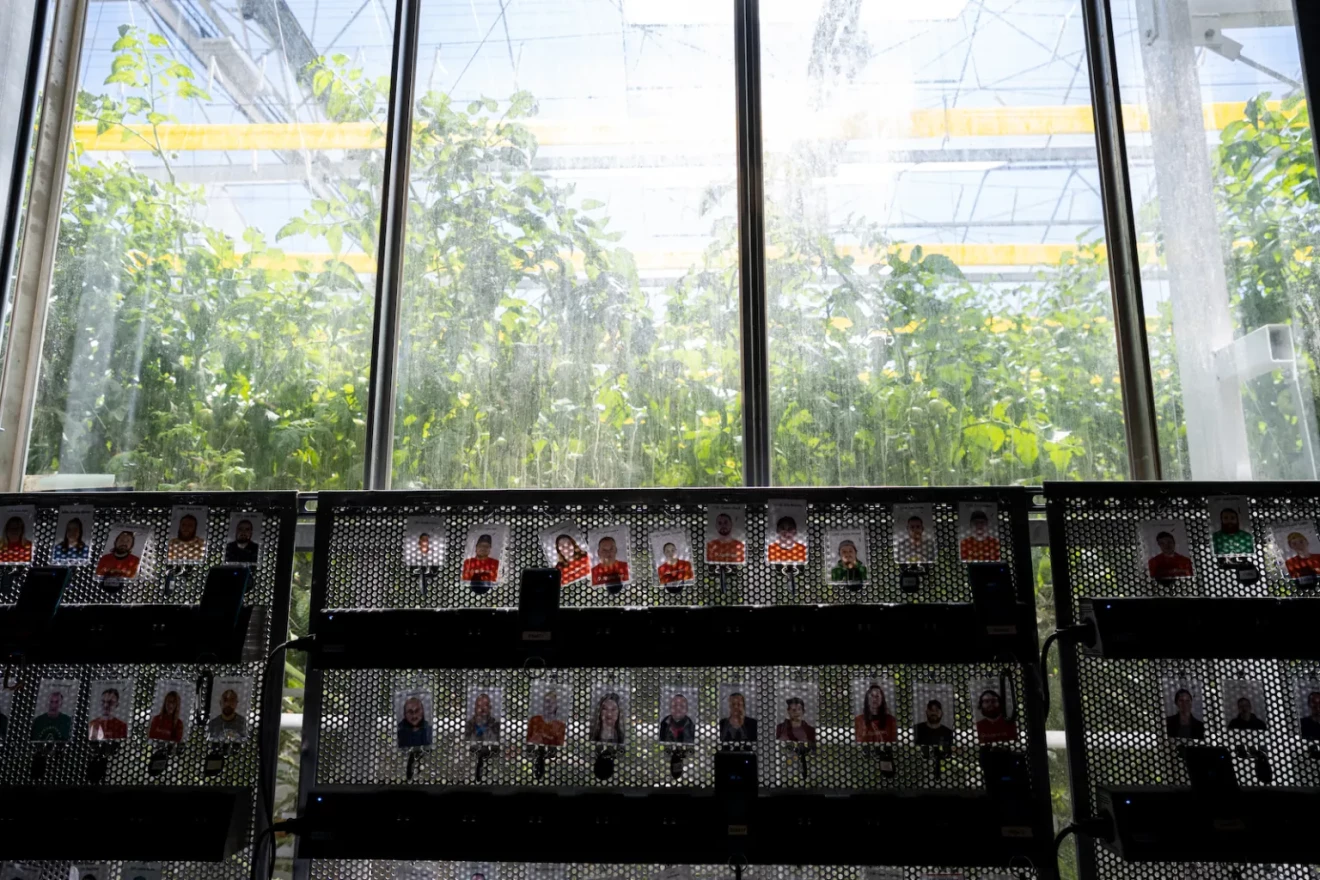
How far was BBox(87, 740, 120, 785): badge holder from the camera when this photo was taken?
4.68ft

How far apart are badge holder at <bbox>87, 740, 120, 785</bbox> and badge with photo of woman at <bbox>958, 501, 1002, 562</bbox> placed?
1.62 m

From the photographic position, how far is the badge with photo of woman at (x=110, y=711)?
1.44 metres

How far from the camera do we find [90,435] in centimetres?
189

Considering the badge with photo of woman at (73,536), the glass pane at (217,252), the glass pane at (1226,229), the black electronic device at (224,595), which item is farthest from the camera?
the glass pane at (217,252)

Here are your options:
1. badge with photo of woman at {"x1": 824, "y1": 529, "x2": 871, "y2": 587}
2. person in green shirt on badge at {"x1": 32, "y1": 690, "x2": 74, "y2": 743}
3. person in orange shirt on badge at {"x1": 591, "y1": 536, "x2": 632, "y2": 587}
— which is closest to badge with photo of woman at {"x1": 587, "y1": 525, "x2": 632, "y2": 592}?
person in orange shirt on badge at {"x1": 591, "y1": 536, "x2": 632, "y2": 587}

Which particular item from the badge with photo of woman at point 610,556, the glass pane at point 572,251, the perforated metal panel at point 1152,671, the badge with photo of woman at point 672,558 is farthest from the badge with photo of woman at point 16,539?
the perforated metal panel at point 1152,671

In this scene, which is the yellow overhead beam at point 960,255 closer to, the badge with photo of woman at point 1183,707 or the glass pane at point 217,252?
the glass pane at point 217,252

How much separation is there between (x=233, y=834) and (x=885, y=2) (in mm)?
2344

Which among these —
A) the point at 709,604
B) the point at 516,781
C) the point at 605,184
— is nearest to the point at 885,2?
the point at 605,184

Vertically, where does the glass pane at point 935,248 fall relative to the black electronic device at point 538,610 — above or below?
above

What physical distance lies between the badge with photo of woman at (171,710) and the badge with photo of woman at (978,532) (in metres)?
1.46

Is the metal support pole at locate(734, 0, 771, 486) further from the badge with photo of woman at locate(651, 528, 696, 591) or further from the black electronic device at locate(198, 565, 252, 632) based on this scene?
the black electronic device at locate(198, 565, 252, 632)

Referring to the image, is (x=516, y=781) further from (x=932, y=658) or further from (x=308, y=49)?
→ (x=308, y=49)

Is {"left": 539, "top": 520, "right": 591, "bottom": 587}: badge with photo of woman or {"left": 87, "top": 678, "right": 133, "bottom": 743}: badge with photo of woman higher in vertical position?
{"left": 539, "top": 520, "right": 591, "bottom": 587}: badge with photo of woman
